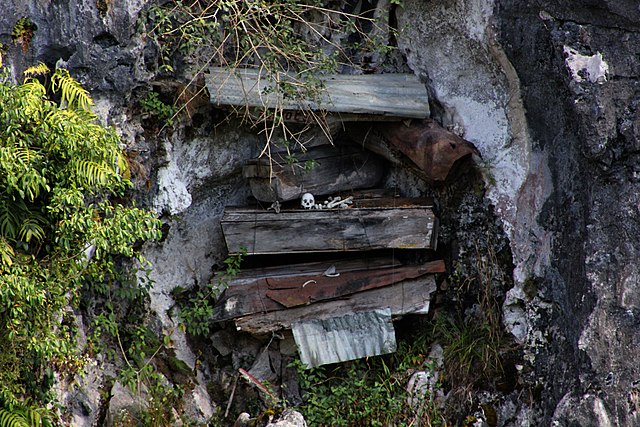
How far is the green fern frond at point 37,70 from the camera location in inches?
213

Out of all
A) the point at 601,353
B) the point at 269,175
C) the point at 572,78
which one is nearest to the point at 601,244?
the point at 601,353

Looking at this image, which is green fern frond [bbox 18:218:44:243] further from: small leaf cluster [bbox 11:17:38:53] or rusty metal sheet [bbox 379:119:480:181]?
rusty metal sheet [bbox 379:119:480:181]

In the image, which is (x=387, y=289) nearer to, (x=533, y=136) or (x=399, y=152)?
(x=399, y=152)

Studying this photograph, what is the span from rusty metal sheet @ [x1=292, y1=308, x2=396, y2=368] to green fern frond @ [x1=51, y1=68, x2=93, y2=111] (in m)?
2.30

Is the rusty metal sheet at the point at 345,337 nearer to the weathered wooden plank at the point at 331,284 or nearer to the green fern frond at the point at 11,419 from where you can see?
the weathered wooden plank at the point at 331,284

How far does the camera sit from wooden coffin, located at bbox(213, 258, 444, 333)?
252 inches

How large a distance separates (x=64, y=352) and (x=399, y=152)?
117 inches

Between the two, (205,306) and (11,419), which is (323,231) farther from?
(11,419)

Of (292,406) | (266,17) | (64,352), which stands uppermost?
(266,17)

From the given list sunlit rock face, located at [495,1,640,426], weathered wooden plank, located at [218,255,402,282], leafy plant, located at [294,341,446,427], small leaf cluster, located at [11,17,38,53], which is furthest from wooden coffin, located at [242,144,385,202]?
small leaf cluster, located at [11,17,38,53]

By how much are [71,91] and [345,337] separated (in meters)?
2.74

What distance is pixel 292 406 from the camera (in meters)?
6.39

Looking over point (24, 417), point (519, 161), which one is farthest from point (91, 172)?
point (519, 161)

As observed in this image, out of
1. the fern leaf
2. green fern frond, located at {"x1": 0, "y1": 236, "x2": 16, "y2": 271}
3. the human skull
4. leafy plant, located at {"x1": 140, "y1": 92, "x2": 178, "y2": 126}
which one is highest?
leafy plant, located at {"x1": 140, "y1": 92, "x2": 178, "y2": 126}
